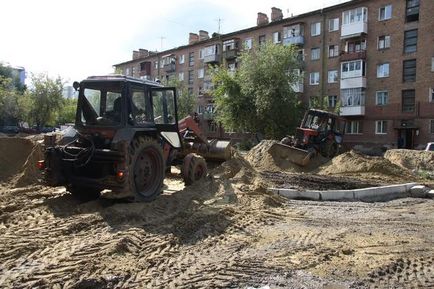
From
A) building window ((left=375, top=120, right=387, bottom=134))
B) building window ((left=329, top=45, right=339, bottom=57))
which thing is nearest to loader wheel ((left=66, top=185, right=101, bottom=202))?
building window ((left=375, top=120, right=387, bottom=134))

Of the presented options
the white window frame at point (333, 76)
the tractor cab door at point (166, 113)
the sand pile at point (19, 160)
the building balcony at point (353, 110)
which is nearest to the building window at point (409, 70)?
the building balcony at point (353, 110)

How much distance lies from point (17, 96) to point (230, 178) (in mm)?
47381

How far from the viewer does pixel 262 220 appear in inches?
352

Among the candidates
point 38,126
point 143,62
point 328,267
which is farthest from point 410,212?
point 143,62

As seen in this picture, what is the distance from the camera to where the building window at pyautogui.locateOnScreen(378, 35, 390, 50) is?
42594mm

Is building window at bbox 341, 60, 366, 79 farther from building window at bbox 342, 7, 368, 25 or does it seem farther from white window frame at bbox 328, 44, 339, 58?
building window at bbox 342, 7, 368, 25

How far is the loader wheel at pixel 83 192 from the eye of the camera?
9812 millimetres

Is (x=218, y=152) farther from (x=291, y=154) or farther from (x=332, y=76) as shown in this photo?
(x=332, y=76)

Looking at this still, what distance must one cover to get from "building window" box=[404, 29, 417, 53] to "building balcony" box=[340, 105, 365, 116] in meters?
6.48

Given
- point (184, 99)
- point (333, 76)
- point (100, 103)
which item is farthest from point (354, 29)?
point (100, 103)

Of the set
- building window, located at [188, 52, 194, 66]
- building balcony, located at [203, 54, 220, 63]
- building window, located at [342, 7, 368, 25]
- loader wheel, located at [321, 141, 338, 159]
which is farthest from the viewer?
building window, located at [188, 52, 194, 66]

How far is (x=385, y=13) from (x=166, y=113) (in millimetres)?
38078

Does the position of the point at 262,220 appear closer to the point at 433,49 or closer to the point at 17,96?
the point at 433,49

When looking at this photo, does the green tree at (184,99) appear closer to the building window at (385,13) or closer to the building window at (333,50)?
the building window at (333,50)
